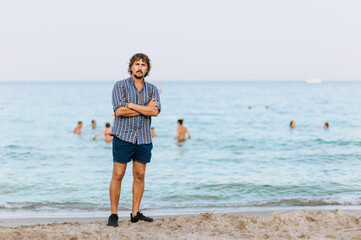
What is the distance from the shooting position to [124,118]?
4.73m

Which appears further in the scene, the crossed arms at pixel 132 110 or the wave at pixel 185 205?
the wave at pixel 185 205

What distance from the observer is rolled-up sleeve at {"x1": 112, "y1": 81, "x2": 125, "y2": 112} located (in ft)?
15.4

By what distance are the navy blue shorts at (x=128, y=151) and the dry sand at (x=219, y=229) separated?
33.4 inches

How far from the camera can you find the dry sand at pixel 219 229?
464cm

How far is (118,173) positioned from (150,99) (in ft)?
3.12

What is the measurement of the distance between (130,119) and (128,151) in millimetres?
372

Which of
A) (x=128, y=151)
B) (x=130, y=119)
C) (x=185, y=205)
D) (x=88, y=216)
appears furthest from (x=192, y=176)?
(x=130, y=119)

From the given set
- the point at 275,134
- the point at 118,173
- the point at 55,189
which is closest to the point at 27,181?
the point at 55,189

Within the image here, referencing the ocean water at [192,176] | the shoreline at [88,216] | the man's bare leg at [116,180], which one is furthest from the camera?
the ocean water at [192,176]

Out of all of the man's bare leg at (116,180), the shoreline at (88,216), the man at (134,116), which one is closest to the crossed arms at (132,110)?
the man at (134,116)

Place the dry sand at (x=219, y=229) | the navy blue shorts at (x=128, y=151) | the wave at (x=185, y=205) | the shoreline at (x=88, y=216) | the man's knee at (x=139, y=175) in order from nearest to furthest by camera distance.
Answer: the dry sand at (x=219, y=229)
the navy blue shorts at (x=128, y=151)
the man's knee at (x=139, y=175)
the shoreline at (x=88, y=216)
the wave at (x=185, y=205)

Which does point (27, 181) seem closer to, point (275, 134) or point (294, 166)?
point (294, 166)
